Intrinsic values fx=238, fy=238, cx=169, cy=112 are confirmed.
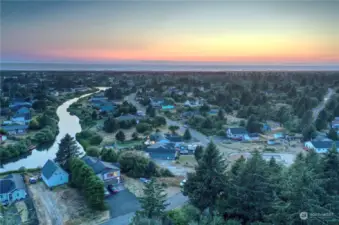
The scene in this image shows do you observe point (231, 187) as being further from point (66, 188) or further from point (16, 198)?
point (16, 198)

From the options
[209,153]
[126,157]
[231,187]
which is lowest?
Result: [126,157]

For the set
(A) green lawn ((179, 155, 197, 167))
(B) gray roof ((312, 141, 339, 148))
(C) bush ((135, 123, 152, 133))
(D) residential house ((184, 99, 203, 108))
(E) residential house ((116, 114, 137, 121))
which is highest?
(D) residential house ((184, 99, 203, 108))

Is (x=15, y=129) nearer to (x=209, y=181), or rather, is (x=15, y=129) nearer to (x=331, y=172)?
(x=209, y=181)

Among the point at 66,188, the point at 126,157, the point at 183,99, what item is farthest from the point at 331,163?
the point at 183,99

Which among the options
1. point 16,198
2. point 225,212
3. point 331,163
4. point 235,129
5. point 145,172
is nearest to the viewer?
point 225,212

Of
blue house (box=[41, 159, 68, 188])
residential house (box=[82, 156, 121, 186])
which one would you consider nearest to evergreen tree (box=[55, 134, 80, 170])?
blue house (box=[41, 159, 68, 188])

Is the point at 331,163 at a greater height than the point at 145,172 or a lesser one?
greater

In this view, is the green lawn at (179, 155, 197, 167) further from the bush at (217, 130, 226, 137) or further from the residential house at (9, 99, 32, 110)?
the residential house at (9, 99, 32, 110)

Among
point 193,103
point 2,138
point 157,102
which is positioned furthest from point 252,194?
point 157,102
